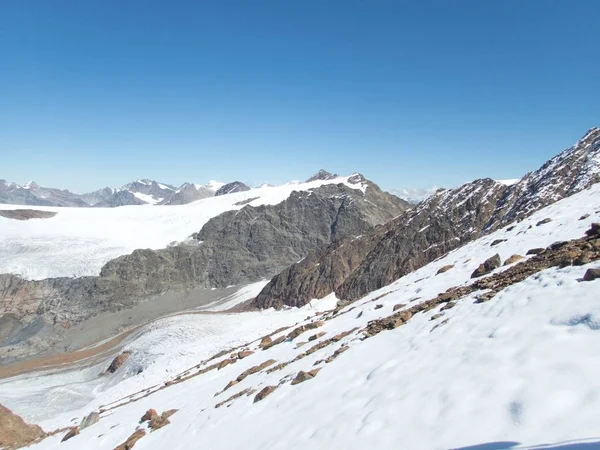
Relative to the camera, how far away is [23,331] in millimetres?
98812

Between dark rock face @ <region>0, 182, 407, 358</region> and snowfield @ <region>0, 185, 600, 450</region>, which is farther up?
dark rock face @ <region>0, 182, 407, 358</region>

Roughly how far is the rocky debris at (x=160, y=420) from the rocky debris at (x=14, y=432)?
11.1 metres

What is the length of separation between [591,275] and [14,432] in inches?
1140

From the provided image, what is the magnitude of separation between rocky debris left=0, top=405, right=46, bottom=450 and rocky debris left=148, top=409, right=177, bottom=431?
1114cm

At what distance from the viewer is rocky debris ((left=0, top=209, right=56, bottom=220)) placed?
144 metres

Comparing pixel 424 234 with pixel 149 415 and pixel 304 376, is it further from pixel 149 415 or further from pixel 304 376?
pixel 304 376

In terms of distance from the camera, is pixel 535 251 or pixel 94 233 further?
pixel 94 233

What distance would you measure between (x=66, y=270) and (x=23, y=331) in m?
21.5

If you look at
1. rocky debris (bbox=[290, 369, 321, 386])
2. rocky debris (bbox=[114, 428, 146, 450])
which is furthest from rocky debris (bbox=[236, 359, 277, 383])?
rocky debris (bbox=[290, 369, 321, 386])

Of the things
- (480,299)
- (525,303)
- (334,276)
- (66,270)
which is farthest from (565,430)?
(66,270)

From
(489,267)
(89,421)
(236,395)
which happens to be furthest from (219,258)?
(489,267)

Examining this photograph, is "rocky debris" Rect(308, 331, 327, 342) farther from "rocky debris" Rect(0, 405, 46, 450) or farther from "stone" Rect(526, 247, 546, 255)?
"rocky debris" Rect(0, 405, 46, 450)

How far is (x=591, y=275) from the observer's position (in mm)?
8969

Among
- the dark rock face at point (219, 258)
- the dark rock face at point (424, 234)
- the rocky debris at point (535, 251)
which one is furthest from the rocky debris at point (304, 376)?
the dark rock face at point (219, 258)
